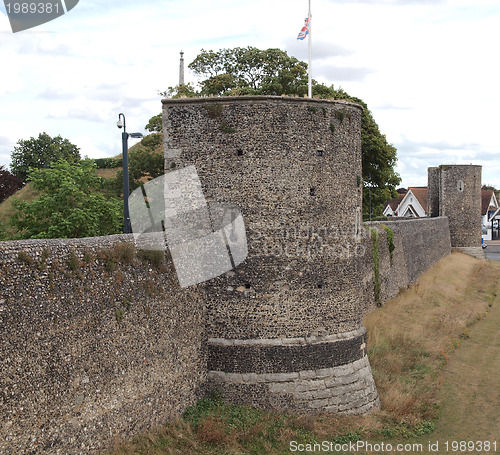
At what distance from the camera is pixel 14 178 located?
3866cm

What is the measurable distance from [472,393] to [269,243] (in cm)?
855

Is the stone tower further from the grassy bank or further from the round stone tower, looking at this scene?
the round stone tower

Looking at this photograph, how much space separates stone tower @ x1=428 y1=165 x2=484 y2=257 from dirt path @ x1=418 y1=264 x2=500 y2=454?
1028 inches

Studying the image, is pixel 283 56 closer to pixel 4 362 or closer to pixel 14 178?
pixel 14 178

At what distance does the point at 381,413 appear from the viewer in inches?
589

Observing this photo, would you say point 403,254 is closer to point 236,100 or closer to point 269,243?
point 269,243

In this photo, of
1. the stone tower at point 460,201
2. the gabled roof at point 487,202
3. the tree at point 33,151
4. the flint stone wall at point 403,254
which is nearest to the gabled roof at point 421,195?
the gabled roof at point 487,202

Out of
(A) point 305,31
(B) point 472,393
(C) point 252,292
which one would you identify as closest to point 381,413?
(B) point 472,393

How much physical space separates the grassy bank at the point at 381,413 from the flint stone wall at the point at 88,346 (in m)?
0.55

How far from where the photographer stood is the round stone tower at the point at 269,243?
13.9 metres

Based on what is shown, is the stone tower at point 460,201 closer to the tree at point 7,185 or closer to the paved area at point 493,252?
the paved area at point 493,252

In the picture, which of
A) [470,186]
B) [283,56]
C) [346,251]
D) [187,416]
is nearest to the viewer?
[187,416]

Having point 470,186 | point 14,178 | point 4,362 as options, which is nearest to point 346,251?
point 4,362

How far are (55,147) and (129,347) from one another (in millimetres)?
35443
